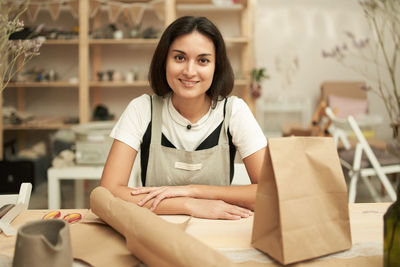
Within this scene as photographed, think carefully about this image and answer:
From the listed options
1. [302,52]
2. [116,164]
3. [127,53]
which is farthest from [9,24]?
[302,52]

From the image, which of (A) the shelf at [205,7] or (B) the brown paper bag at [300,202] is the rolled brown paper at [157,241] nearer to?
(B) the brown paper bag at [300,202]

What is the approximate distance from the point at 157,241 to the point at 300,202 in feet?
0.86

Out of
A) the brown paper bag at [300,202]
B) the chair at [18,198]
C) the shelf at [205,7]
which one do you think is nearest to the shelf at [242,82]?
the shelf at [205,7]

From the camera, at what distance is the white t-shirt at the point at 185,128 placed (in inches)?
54.6

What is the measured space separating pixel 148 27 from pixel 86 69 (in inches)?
32.1

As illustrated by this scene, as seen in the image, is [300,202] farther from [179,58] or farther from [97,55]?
[97,55]

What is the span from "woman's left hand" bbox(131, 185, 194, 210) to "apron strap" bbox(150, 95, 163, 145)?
294mm

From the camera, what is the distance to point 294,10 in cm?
474

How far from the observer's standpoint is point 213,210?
1.00 metres

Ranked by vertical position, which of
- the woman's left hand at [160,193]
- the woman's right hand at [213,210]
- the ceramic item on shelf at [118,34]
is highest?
the ceramic item on shelf at [118,34]

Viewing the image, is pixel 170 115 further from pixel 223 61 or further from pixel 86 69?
pixel 86 69

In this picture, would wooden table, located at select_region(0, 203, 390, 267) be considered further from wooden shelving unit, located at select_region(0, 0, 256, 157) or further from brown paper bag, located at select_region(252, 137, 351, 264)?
wooden shelving unit, located at select_region(0, 0, 256, 157)

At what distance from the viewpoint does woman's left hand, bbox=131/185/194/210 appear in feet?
3.48

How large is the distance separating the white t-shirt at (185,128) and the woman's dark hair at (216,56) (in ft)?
0.16
